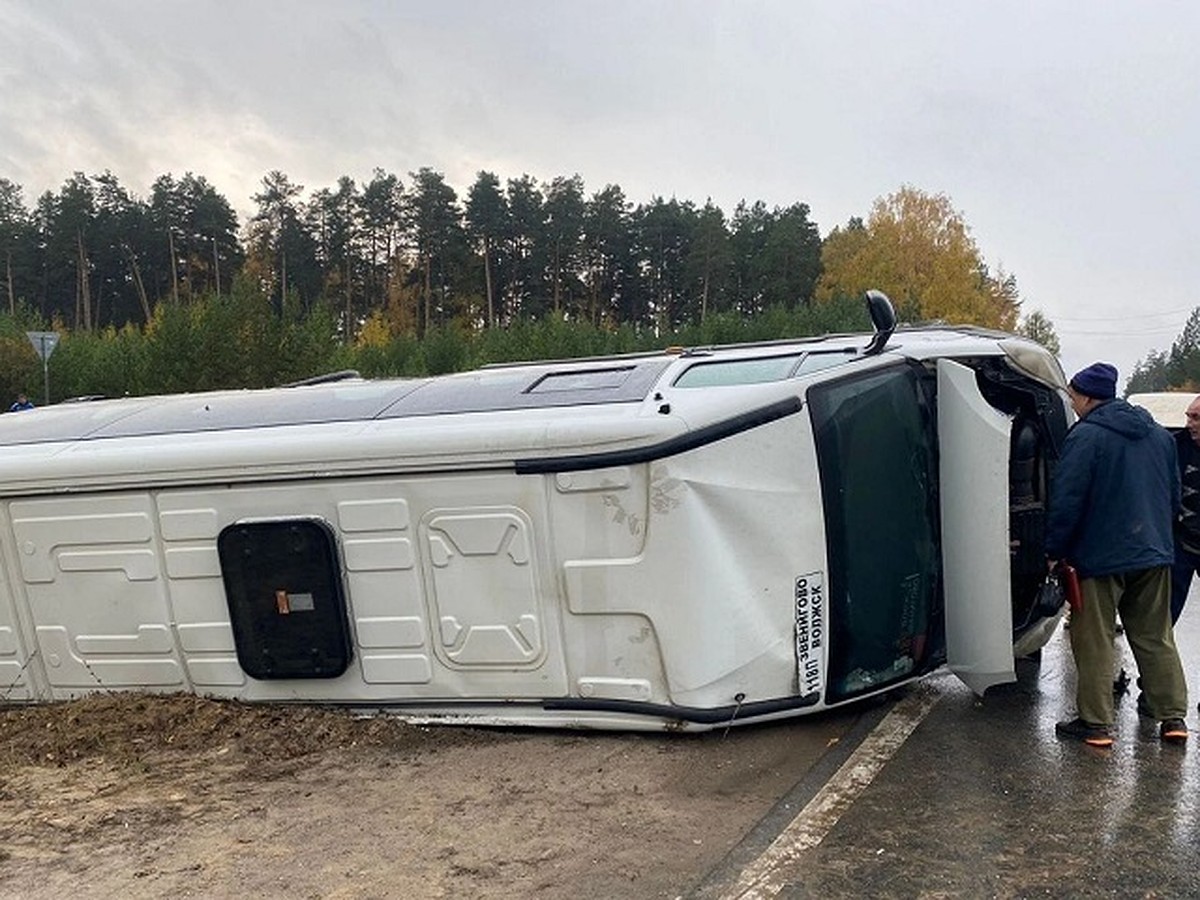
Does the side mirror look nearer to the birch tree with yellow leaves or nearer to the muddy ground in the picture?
the muddy ground

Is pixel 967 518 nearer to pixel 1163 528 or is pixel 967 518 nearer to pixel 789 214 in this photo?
pixel 1163 528

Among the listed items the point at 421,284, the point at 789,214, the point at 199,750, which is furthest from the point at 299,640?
the point at 789,214

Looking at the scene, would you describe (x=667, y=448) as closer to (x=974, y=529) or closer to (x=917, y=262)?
(x=974, y=529)

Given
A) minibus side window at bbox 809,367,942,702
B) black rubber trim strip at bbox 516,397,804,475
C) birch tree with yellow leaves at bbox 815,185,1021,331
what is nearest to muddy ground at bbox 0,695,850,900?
minibus side window at bbox 809,367,942,702

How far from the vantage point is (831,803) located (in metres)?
3.78

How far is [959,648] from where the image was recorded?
190 inches

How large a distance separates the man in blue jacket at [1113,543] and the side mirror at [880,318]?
88 cm

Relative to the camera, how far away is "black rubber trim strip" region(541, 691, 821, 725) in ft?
14.4

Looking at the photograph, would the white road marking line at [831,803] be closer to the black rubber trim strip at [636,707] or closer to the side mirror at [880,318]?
the black rubber trim strip at [636,707]

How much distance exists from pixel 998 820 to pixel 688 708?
52.1 inches

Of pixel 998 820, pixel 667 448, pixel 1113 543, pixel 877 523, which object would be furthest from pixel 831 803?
pixel 1113 543

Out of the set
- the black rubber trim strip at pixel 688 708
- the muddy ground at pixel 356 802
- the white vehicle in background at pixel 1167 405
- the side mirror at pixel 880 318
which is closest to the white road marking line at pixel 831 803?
the muddy ground at pixel 356 802

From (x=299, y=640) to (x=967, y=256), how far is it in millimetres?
49376

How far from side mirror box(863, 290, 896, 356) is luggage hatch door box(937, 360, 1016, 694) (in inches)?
11.7
